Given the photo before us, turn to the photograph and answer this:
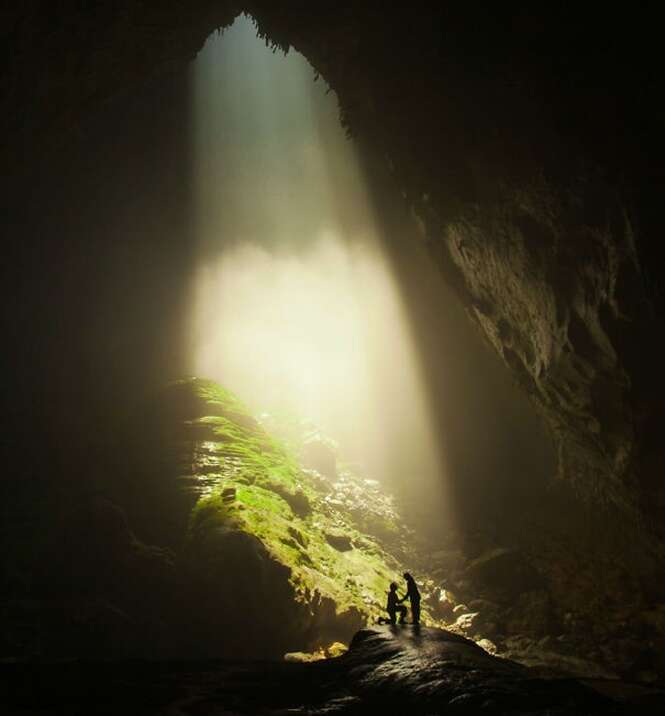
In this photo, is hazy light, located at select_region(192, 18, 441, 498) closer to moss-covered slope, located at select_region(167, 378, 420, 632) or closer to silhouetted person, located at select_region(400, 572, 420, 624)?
moss-covered slope, located at select_region(167, 378, 420, 632)

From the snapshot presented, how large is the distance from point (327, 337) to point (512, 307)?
23778 millimetres

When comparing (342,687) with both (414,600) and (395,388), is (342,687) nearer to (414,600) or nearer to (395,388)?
(414,600)

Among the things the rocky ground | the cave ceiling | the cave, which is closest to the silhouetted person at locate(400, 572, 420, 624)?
the cave

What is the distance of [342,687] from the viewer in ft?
24.5

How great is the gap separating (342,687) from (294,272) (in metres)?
33.3

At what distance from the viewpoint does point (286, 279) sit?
126ft

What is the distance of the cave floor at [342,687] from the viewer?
5.88 metres

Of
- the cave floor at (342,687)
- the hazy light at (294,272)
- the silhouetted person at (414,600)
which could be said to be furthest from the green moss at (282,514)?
the hazy light at (294,272)

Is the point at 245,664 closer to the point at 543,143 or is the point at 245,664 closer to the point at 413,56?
the point at 543,143

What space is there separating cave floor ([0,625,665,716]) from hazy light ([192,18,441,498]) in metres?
21.3

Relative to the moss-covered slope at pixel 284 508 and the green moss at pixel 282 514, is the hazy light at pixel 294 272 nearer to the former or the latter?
the moss-covered slope at pixel 284 508

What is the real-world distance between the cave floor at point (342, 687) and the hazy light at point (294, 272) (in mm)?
21276

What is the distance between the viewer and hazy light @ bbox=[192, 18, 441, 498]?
104 ft

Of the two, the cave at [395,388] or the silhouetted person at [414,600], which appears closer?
the cave at [395,388]
